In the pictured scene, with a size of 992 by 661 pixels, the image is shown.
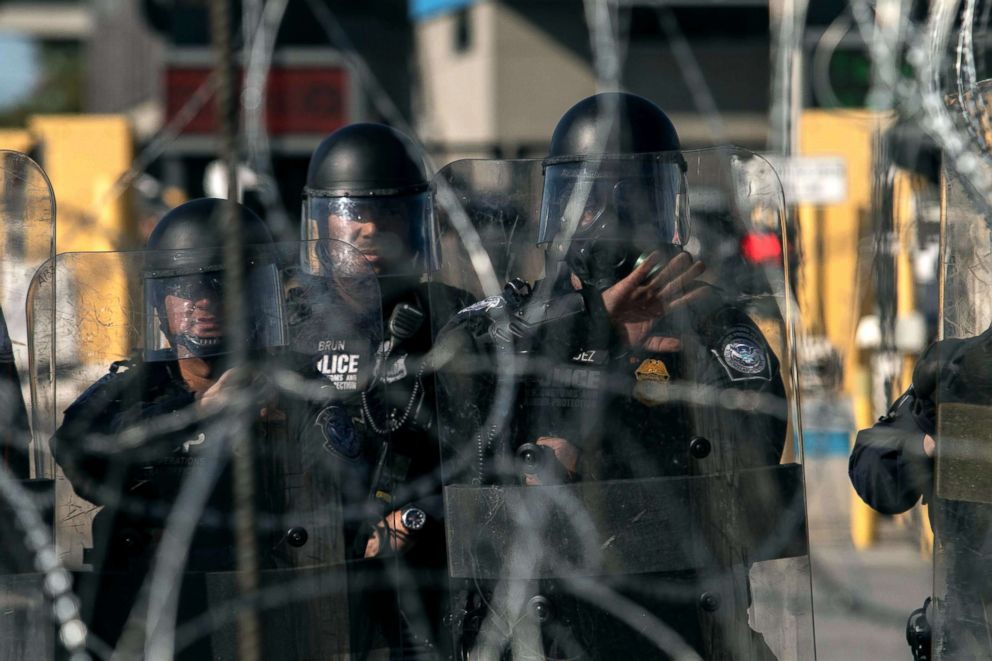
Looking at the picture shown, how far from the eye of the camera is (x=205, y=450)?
2.50m

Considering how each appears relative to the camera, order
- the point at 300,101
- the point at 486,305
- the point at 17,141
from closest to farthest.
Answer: the point at 486,305, the point at 17,141, the point at 300,101

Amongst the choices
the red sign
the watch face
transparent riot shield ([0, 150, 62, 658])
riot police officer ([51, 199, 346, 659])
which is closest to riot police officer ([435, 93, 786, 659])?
riot police officer ([51, 199, 346, 659])

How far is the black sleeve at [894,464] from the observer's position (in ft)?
8.19

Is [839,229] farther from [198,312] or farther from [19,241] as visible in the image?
[19,241]

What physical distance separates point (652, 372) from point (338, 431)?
0.60 meters

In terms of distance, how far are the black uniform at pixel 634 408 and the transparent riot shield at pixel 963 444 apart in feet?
0.95

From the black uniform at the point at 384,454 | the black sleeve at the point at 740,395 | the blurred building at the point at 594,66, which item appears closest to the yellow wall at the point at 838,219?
the blurred building at the point at 594,66

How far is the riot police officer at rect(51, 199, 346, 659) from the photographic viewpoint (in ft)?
8.06

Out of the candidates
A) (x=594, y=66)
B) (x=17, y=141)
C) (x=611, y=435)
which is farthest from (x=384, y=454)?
(x=594, y=66)

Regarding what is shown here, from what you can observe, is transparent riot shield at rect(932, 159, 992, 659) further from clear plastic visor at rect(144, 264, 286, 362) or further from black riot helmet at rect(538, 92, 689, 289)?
clear plastic visor at rect(144, 264, 286, 362)

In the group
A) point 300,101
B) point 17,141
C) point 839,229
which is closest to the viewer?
point 839,229

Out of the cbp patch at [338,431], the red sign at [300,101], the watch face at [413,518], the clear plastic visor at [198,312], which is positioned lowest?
the watch face at [413,518]

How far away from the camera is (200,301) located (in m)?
2.57

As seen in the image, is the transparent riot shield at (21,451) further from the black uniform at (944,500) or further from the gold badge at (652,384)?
the black uniform at (944,500)
